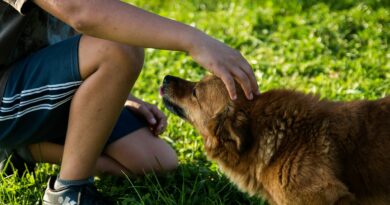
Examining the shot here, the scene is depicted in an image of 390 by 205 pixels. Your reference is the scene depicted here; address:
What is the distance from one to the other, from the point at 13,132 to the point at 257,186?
1.53m

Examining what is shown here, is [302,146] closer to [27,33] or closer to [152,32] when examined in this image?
[152,32]

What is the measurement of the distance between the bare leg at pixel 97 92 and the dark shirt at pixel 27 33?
0.43 m

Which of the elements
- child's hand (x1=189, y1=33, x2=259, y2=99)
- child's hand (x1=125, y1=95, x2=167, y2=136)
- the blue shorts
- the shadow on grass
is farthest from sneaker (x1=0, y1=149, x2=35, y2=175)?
child's hand (x1=189, y1=33, x2=259, y2=99)

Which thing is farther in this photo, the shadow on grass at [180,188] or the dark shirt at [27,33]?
the shadow on grass at [180,188]

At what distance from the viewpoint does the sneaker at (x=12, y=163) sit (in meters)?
4.03

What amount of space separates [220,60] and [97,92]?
0.94 metres

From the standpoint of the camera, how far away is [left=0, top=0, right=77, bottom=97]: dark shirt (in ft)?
11.5

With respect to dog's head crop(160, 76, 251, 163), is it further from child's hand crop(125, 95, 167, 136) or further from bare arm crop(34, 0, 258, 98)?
child's hand crop(125, 95, 167, 136)

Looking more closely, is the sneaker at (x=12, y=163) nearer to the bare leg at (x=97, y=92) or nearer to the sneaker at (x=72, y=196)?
the sneaker at (x=72, y=196)

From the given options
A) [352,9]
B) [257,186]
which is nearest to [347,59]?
[352,9]

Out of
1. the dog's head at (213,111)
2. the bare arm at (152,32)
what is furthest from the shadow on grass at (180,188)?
the bare arm at (152,32)

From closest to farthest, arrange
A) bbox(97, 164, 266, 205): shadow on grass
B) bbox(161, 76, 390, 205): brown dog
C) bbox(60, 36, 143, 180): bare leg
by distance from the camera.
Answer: bbox(161, 76, 390, 205): brown dog
bbox(60, 36, 143, 180): bare leg
bbox(97, 164, 266, 205): shadow on grass

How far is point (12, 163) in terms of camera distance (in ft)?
13.4

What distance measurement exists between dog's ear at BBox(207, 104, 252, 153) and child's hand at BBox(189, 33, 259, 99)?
0.34 meters
